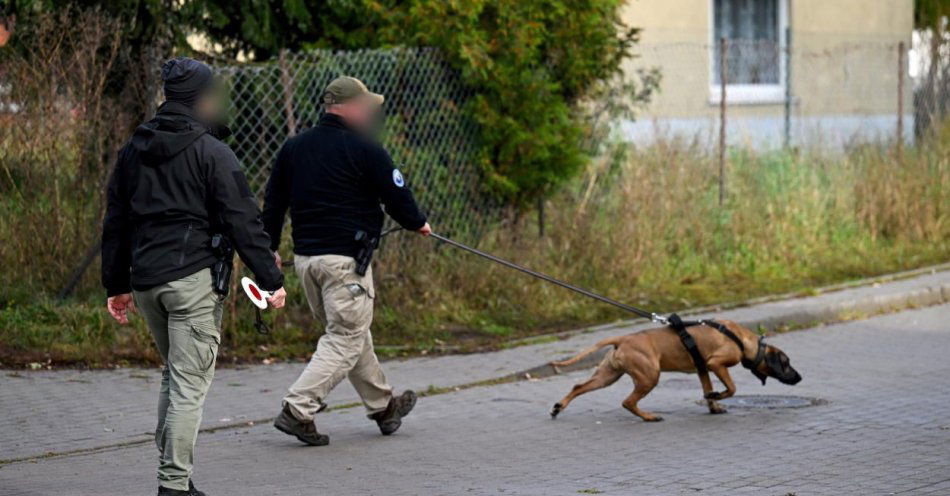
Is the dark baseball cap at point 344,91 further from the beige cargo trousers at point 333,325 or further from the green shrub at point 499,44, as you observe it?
the green shrub at point 499,44

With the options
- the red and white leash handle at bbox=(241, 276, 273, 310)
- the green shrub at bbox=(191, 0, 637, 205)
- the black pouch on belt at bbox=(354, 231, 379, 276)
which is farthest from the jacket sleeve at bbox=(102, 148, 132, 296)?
the green shrub at bbox=(191, 0, 637, 205)

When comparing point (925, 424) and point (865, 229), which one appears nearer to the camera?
point (925, 424)

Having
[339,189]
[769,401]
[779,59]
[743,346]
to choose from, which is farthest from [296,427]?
[779,59]

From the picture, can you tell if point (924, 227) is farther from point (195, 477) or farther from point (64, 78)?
point (195, 477)

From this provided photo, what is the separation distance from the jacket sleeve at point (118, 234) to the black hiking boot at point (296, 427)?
1.60 meters

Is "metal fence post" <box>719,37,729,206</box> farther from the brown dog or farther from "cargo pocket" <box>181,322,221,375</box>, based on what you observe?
"cargo pocket" <box>181,322,221,375</box>

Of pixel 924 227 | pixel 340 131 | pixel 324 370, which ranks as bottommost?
pixel 924 227

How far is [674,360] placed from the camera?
8.18 meters

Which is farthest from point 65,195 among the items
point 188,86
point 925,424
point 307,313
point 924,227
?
point 924,227

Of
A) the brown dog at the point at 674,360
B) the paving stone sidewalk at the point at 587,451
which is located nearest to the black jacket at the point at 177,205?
the paving stone sidewalk at the point at 587,451

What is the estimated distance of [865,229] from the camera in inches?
629

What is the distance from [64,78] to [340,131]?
3502mm

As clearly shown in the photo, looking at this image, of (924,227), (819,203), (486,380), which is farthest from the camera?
(924,227)

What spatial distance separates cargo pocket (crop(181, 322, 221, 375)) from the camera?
19.5ft
